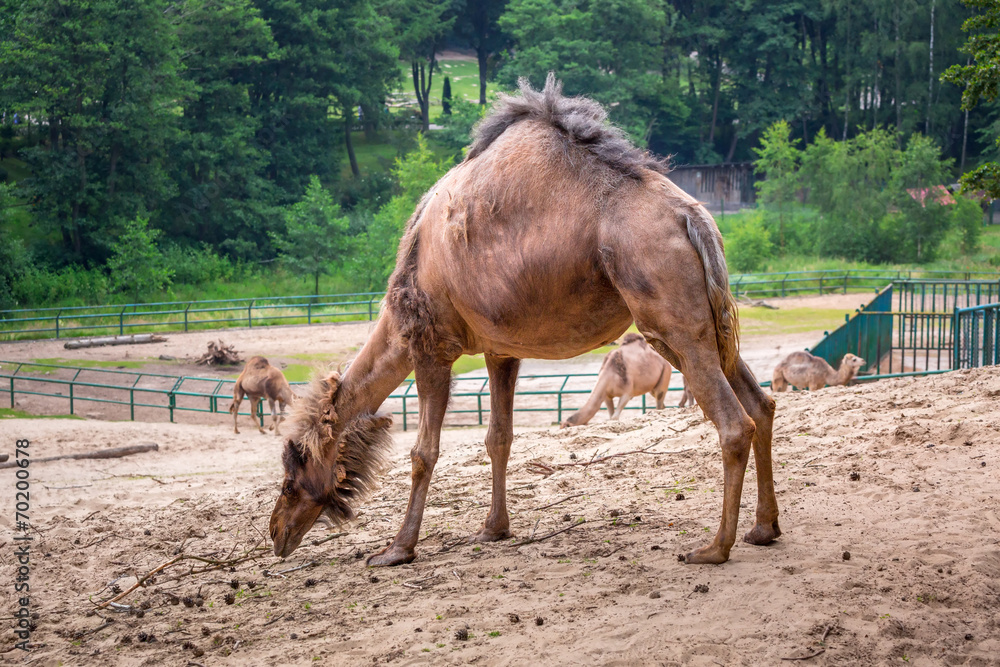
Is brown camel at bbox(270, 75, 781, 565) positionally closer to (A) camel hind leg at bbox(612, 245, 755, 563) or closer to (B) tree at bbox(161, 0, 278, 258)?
(A) camel hind leg at bbox(612, 245, 755, 563)

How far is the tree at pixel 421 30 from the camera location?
61.1m

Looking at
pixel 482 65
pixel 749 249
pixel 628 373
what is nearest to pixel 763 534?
pixel 628 373

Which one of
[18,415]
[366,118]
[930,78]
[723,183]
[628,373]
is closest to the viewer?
[628,373]

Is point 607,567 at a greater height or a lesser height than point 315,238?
lesser

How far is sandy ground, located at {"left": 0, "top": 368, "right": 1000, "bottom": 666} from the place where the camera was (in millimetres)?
4309

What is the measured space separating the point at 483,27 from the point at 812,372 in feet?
192

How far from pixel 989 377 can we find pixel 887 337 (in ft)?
32.6

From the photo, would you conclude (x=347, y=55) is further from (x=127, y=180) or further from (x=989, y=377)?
(x=989, y=377)

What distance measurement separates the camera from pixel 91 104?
40.0 m

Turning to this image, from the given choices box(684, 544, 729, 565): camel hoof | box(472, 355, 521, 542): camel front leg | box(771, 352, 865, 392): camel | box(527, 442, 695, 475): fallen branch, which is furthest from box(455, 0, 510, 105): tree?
box(684, 544, 729, 565): camel hoof

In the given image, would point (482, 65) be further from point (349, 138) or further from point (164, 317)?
point (164, 317)

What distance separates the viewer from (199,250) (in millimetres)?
46938

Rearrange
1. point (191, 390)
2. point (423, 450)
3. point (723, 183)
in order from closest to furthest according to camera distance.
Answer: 1. point (423, 450)
2. point (191, 390)
3. point (723, 183)

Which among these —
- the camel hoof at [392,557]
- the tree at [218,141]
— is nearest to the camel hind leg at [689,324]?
the camel hoof at [392,557]
